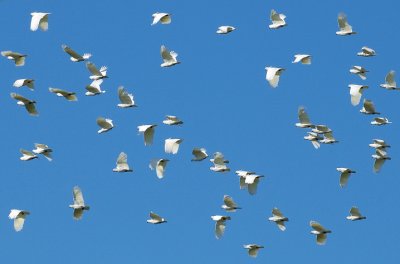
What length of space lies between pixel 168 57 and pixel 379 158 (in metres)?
9.72

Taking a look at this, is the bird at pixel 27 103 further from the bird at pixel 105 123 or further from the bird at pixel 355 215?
the bird at pixel 355 215

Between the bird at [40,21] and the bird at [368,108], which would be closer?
the bird at [40,21]

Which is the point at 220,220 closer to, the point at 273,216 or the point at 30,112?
the point at 273,216

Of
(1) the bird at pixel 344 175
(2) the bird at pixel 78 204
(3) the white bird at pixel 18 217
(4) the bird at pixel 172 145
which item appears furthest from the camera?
(1) the bird at pixel 344 175

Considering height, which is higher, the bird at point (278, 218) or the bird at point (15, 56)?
the bird at point (15, 56)

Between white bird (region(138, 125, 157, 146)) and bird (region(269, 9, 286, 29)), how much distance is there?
600 cm

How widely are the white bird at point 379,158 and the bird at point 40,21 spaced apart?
1451cm

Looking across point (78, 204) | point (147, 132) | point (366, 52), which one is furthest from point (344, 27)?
point (78, 204)

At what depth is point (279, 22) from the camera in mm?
75688

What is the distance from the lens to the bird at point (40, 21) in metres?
72.8

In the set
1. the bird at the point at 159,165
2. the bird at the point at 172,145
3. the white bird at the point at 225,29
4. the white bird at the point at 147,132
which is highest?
the white bird at the point at 225,29

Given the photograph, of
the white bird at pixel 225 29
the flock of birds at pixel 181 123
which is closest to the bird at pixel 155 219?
the flock of birds at pixel 181 123

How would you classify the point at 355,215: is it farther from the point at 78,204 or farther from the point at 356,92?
the point at 78,204

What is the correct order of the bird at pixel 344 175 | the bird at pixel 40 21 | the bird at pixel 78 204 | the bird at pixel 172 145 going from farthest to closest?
the bird at pixel 344 175, the bird at pixel 172 145, the bird at pixel 78 204, the bird at pixel 40 21
